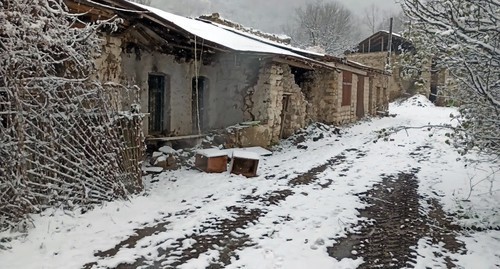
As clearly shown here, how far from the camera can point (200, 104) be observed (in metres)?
11.3

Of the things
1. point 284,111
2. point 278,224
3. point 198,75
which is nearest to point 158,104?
point 198,75

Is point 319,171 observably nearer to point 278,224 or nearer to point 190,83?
point 278,224

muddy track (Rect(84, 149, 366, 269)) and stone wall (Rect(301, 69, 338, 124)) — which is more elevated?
stone wall (Rect(301, 69, 338, 124))

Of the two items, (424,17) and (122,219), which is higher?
(424,17)

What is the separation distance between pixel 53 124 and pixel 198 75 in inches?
254

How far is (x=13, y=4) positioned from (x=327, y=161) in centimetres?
700

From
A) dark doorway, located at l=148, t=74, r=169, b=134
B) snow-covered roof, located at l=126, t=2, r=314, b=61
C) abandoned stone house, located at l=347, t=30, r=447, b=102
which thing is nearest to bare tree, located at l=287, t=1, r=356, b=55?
abandoned stone house, located at l=347, t=30, r=447, b=102

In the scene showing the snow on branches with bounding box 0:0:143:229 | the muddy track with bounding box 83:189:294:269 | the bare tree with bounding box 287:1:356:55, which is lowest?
the muddy track with bounding box 83:189:294:269

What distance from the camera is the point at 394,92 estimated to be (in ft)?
101

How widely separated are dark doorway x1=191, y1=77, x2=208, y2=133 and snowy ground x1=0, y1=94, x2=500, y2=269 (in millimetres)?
3475

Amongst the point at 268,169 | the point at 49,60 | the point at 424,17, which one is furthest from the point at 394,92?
the point at 49,60

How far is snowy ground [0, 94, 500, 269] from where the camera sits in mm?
3871

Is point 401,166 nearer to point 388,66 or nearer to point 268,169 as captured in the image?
point 268,169

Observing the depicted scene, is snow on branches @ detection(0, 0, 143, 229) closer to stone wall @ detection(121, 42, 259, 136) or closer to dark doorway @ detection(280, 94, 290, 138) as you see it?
stone wall @ detection(121, 42, 259, 136)
